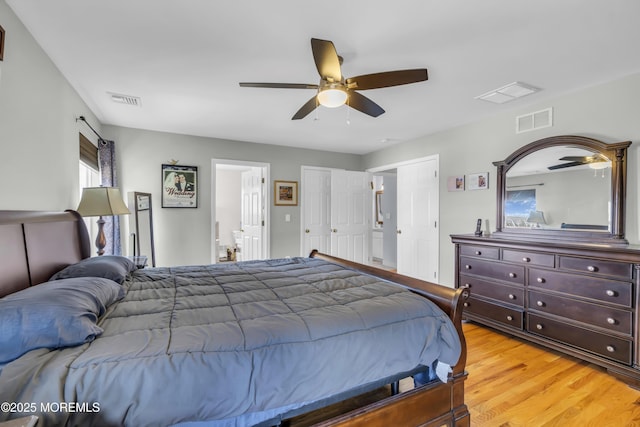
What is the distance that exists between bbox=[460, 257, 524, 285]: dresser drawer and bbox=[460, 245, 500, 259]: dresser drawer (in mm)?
56

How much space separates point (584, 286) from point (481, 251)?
0.91 meters

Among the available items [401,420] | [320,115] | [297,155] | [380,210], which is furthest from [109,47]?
[380,210]

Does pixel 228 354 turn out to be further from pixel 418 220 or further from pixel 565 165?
pixel 418 220

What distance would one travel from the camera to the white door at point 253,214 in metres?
5.12

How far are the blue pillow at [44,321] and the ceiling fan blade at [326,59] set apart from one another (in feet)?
5.39

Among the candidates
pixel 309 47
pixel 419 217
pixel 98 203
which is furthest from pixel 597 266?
pixel 98 203

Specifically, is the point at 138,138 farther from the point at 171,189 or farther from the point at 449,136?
the point at 449,136

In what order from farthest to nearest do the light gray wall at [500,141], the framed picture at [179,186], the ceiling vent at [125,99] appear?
1. the framed picture at [179,186]
2. the ceiling vent at [125,99]
3. the light gray wall at [500,141]

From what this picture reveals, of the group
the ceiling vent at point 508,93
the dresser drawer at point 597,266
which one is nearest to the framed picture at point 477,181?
the ceiling vent at point 508,93

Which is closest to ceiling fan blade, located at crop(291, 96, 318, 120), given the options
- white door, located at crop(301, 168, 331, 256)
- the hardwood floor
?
the hardwood floor

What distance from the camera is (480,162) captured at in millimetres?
3752

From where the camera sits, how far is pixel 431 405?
5.17 ft

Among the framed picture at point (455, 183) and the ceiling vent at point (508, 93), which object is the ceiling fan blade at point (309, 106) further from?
the framed picture at point (455, 183)

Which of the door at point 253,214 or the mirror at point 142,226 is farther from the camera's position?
the door at point 253,214
